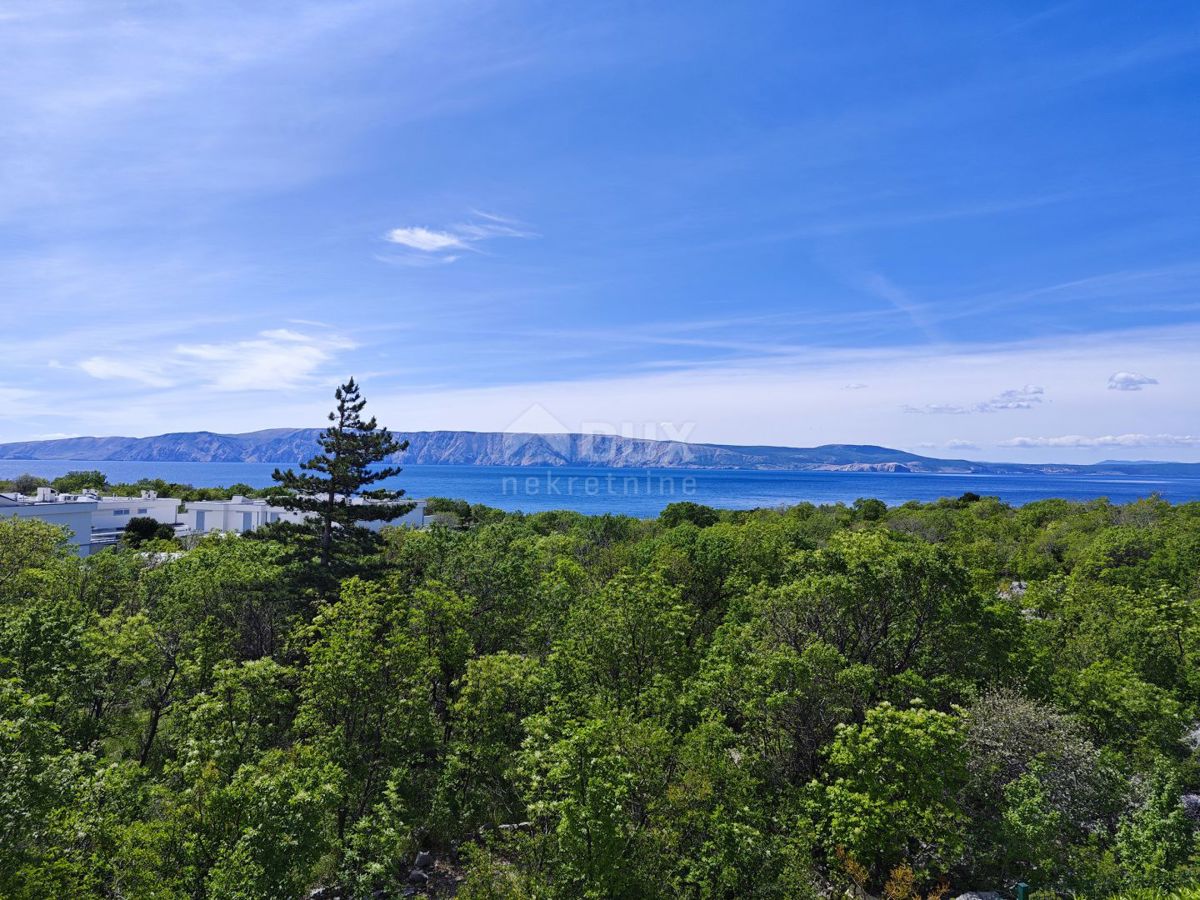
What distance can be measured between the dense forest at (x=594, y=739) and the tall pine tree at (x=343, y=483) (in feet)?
12.3

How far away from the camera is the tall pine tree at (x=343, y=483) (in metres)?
33.5

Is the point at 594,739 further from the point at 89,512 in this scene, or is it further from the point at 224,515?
the point at 224,515

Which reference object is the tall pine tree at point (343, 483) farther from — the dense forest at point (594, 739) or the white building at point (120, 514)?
the white building at point (120, 514)

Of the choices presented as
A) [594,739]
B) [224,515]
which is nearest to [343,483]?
[594,739]

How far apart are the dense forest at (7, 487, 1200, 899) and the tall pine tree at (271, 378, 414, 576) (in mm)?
3738

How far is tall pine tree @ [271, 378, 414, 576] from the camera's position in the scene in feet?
110

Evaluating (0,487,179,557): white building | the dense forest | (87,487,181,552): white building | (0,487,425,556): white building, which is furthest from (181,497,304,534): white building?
the dense forest

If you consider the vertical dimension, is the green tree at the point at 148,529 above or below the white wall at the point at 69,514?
below

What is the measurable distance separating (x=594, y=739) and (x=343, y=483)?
2358 centimetres

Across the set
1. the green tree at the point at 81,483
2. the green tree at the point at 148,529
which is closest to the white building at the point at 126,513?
the green tree at the point at 148,529

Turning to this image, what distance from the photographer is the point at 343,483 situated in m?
33.9

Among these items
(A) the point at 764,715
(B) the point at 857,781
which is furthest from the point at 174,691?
(B) the point at 857,781

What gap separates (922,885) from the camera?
17.0 metres

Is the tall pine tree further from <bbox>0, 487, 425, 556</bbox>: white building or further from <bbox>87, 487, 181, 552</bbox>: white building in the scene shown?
A: <bbox>87, 487, 181, 552</bbox>: white building
